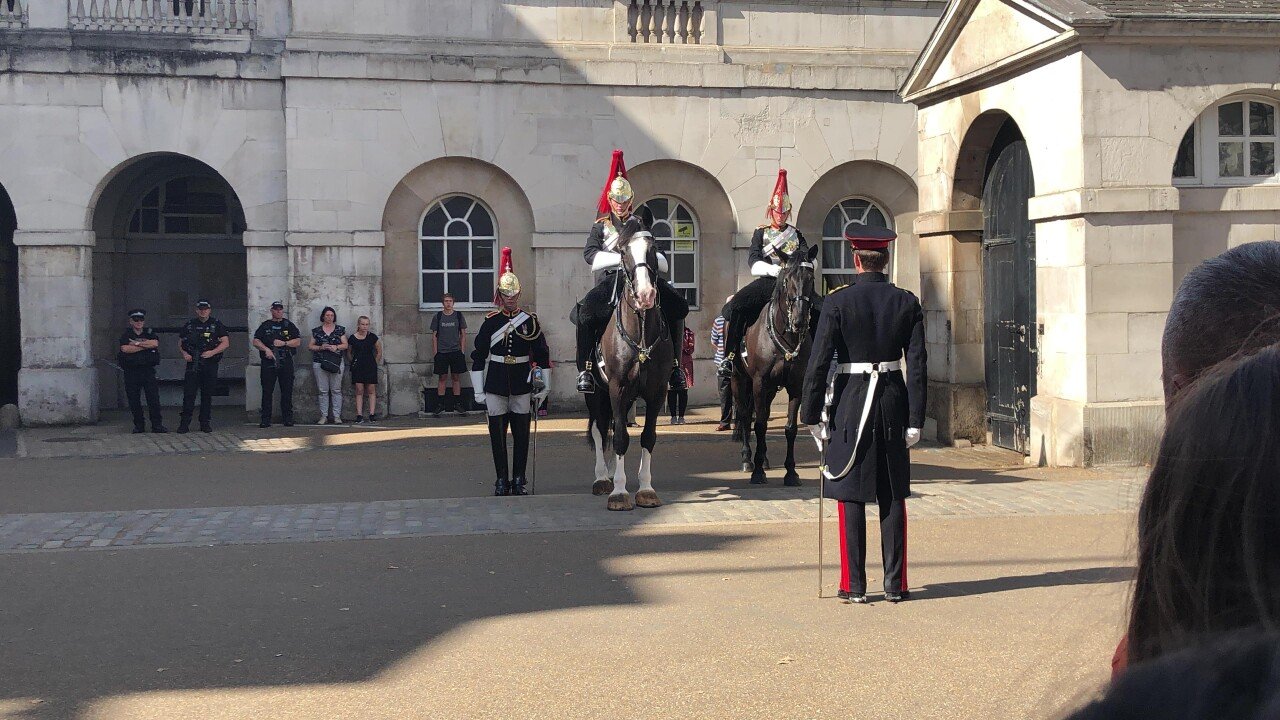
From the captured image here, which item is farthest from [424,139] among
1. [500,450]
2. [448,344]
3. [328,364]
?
[500,450]

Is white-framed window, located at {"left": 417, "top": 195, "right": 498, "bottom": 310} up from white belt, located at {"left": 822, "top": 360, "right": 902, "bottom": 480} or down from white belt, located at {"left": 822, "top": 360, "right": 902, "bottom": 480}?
up

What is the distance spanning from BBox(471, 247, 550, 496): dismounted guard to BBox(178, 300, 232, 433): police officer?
815 cm

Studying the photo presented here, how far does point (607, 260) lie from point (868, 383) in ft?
14.9

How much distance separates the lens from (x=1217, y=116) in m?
13.5

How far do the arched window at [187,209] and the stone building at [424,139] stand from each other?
5.17 ft

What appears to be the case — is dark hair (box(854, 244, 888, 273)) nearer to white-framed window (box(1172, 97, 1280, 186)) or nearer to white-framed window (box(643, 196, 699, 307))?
white-framed window (box(1172, 97, 1280, 186))

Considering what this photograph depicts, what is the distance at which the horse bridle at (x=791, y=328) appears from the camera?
12.9 meters

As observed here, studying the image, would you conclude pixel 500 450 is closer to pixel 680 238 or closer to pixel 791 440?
pixel 791 440

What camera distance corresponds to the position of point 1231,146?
13508mm

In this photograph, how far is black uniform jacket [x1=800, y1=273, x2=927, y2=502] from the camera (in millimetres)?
7629

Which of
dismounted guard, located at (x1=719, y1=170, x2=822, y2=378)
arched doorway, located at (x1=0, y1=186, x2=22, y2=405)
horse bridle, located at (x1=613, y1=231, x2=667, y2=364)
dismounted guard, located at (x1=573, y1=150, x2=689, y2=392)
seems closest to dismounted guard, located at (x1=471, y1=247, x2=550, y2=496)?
dismounted guard, located at (x1=573, y1=150, x2=689, y2=392)

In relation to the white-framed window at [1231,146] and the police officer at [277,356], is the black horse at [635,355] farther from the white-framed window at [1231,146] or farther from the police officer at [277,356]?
the police officer at [277,356]

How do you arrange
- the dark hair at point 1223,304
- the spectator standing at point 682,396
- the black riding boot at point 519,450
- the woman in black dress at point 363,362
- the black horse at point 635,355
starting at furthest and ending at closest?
the woman in black dress at point 363,362, the spectator standing at point 682,396, the black riding boot at point 519,450, the black horse at point 635,355, the dark hair at point 1223,304

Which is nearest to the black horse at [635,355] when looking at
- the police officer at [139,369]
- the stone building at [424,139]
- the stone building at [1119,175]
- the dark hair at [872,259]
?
the dark hair at [872,259]
